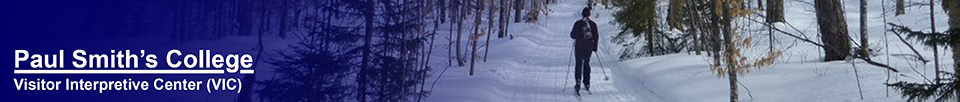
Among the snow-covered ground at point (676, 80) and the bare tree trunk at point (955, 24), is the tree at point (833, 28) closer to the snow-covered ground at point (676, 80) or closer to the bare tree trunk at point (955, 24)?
the snow-covered ground at point (676, 80)

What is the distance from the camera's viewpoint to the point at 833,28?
43.4 feet

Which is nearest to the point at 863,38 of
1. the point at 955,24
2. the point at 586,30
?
the point at 586,30

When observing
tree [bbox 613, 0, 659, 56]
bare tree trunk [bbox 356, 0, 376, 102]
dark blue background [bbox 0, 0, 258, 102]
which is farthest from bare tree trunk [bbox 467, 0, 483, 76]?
dark blue background [bbox 0, 0, 258, 102]

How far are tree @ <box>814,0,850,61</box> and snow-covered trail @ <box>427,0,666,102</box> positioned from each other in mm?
2569

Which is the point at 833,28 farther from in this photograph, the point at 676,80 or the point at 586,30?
the point at 586,30

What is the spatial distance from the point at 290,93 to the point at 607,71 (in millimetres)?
5263

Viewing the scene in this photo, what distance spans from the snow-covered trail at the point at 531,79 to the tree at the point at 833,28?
2.57 metres

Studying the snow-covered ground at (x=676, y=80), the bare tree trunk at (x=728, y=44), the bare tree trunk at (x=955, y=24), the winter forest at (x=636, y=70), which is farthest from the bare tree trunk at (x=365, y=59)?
the bare tree trunk at (x=955, y=24)

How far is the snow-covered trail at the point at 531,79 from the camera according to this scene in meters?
11.6

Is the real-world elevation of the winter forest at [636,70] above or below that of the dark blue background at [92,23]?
below

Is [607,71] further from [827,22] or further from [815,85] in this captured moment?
[815,85]

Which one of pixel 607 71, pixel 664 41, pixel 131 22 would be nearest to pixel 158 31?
pixel 131 22

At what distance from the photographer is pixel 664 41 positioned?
20250 millimetres

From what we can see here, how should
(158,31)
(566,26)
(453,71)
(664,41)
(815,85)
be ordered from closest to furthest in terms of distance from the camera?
(815,85), (453,71), (664,41), (566,26), (158,31)
